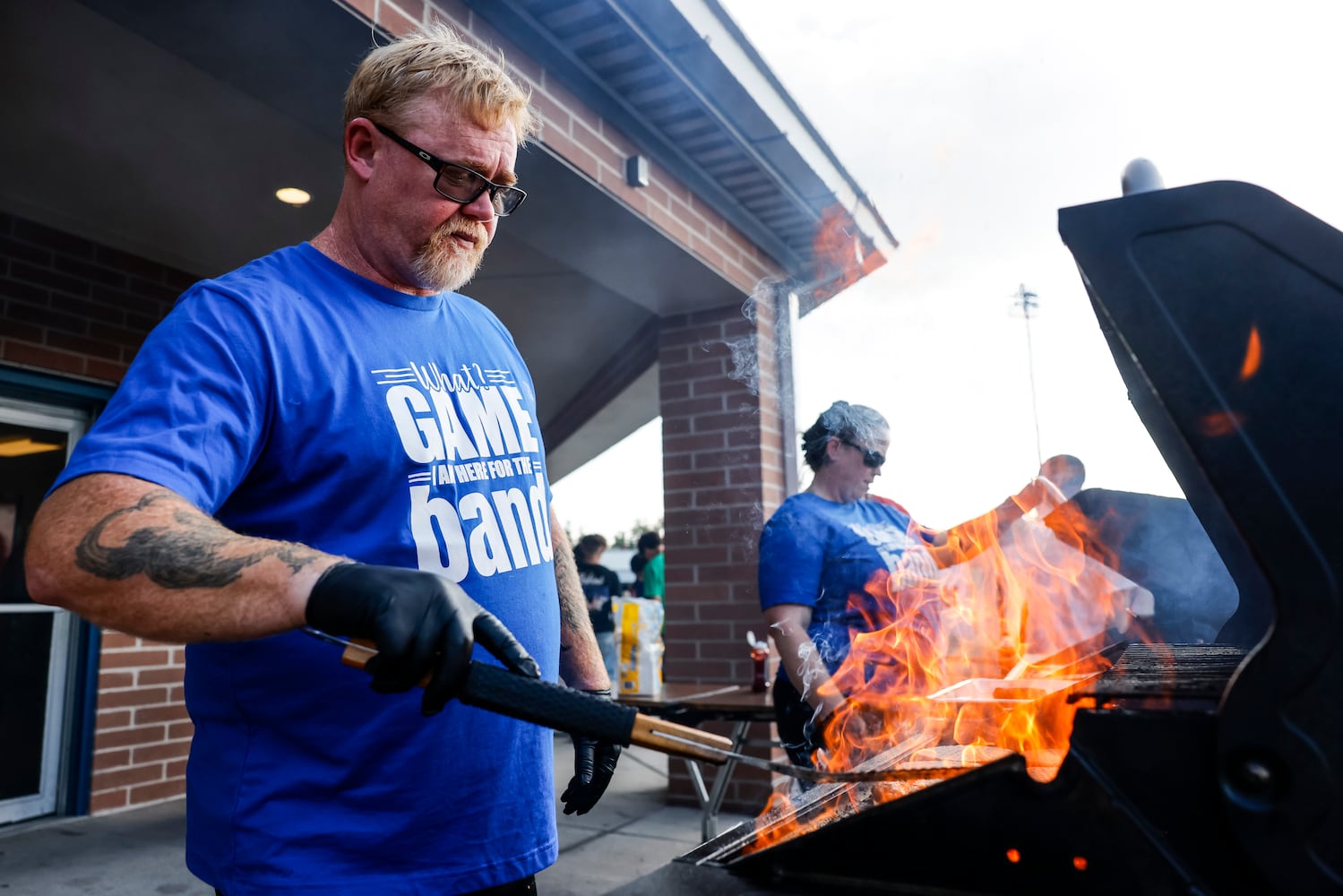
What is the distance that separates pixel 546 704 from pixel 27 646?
16.9ft

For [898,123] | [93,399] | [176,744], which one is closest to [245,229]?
[93,399]

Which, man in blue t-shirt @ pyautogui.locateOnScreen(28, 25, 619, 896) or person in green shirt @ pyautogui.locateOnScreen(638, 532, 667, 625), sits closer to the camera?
man in blue t-shirt @ pyautogui.locateOnScreen(28, 25, 619, 896)

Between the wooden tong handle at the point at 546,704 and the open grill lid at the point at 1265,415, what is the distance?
Answer: 2.03 feet

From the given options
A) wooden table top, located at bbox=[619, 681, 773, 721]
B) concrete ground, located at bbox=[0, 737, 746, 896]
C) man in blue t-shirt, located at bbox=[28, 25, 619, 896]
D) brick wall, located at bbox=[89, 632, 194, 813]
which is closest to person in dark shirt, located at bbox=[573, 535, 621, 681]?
concrete ground, located at bbox=[0, 737, 746, 896]

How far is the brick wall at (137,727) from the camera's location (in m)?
4.82

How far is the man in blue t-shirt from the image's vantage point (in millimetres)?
975

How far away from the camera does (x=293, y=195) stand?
4586 millimetres

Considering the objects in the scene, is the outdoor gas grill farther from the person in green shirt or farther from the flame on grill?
the person in green shirt

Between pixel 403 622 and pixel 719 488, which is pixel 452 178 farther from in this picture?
pixel 719 488

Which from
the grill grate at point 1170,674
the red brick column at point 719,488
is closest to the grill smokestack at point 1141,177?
the grill grate at point 1170,674

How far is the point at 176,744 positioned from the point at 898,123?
532 cm

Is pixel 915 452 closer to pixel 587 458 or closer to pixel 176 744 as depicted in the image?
pixel 176 744

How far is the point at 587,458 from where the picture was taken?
34.4 ft

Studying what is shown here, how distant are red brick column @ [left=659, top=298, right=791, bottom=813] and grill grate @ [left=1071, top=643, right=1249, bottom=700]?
3.44 metres
